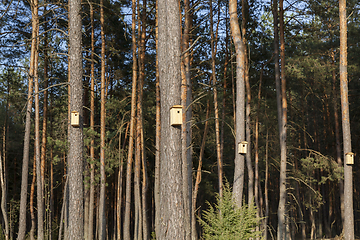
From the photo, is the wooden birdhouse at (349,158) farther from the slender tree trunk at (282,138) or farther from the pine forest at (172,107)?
the slender tree trunk at (282,138)

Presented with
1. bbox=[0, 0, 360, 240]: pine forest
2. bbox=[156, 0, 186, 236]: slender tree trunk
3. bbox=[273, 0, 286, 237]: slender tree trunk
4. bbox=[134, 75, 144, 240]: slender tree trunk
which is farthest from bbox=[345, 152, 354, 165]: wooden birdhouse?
bbox=[156, 0, 186, 236]: slender tree trunk

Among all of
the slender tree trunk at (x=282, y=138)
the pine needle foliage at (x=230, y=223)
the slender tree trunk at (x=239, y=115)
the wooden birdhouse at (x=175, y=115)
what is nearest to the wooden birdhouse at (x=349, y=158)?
the slender tree trunk at (x=282, y=138)

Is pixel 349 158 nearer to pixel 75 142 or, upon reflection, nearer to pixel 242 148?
pixel 242 148

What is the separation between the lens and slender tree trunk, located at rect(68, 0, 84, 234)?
625cm

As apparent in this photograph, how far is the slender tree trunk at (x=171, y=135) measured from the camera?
4.36 m

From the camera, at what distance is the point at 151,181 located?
22.5m

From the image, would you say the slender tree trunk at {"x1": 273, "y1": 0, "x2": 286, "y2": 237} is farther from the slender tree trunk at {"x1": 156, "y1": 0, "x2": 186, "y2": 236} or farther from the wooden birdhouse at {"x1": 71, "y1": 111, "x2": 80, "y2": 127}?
the wooden birdhouse at {"x1": 71, "y1": 111, "x2": 80, "y2": 127}

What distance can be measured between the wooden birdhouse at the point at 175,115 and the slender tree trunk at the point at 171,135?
11 centimetres

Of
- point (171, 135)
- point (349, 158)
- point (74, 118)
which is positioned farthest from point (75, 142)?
point (349, 158)

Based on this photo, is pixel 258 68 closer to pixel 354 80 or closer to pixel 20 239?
pixel 354 80

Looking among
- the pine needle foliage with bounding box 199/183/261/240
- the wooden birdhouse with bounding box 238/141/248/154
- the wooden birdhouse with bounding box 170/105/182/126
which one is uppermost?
the wooden birdhouse with bounding box 170/105/182/126

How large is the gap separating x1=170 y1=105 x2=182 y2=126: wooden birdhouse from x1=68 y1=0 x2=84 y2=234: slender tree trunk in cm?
279

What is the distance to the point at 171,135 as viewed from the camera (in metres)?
4.54

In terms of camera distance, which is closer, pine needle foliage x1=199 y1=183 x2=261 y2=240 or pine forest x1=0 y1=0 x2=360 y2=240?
pine forest x1=0 y1=0 x2=360 y2=240
